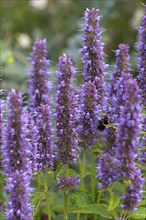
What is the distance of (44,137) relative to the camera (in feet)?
9.36

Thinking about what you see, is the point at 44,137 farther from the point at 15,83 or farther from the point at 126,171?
the point at 15,83

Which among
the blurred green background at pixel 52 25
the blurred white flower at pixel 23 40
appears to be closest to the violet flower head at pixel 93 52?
the blurred green background at pixel 52 25

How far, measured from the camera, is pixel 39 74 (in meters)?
3.20

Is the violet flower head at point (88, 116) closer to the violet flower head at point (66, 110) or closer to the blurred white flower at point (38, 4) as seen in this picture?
the violet flower head at point (66, 110)

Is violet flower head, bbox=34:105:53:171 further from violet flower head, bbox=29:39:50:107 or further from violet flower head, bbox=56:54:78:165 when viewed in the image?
violet flower head, bbox=29:39:50:107

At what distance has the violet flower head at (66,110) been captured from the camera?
2.83 metres

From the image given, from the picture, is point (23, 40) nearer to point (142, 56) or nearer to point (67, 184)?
point (142, 56)

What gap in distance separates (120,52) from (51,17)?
19.6 ft

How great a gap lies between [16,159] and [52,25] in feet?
21.0

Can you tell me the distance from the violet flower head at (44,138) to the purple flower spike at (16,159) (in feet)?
1.03

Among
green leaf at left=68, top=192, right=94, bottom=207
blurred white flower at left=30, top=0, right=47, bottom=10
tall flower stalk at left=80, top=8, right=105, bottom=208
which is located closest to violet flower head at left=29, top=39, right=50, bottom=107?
tall flower stalk at left=80, top=8, right=105, bottom=208

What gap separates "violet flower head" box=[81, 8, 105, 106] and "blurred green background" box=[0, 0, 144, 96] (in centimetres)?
414

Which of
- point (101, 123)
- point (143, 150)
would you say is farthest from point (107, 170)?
point (101, 123)

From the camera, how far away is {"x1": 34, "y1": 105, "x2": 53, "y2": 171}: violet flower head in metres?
2.82
